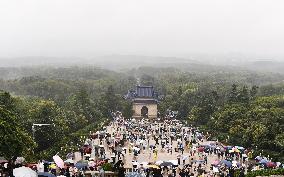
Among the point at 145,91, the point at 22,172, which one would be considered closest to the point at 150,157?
the point at 22,172

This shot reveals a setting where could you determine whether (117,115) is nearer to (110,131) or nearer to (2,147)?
(110,131)

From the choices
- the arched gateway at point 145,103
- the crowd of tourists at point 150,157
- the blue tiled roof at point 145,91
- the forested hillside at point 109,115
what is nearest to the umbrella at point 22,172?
the crowd of tourists at point 150,157

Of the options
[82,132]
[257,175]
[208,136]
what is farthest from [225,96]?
[257,175]

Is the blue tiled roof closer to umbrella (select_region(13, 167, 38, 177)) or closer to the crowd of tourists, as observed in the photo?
the crowd of tourists

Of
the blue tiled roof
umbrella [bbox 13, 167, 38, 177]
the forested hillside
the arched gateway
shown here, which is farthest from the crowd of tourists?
the blue tiled roof

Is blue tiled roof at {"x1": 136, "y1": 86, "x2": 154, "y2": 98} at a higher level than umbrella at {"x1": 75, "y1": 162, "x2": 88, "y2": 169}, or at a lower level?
lower

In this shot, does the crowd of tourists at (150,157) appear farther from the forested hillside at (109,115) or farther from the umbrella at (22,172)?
the forested hillside at (109,115)

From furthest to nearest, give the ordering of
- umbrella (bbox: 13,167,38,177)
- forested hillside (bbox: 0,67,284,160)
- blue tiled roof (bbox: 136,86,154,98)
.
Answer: blue tiled roof (bbox: 136,86,154,98)
forested hillside (bbox: 0,67,284,160)
umbrella (bbox: 13,167,38,177)

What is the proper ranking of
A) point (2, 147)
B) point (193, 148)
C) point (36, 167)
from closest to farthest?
point (36, 167)
point (2, 147)
point (193, 148)
